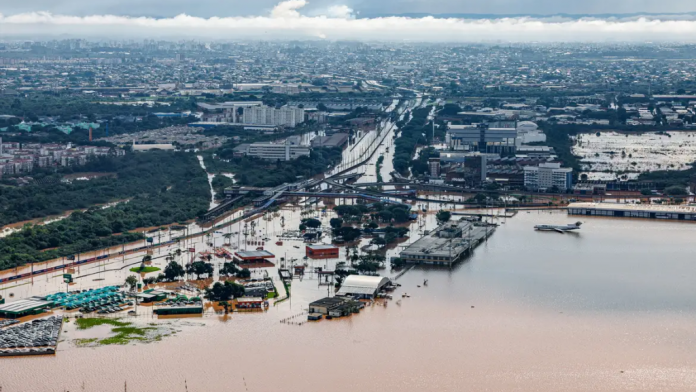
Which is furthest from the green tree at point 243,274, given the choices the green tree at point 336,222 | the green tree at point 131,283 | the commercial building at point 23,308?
the green tree at point 336,222

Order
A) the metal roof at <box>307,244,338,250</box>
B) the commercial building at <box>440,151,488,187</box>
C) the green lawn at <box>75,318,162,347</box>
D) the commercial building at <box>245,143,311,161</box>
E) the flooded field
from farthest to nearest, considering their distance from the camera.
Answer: the commercial building at <box>245,143,311,161</box>, the flooded field, the commercial building at <box>440,151,488,187</box>, the metal roof at <box>307,244,338,250</box>, the green lawn at <box>75,318,162,347</box>

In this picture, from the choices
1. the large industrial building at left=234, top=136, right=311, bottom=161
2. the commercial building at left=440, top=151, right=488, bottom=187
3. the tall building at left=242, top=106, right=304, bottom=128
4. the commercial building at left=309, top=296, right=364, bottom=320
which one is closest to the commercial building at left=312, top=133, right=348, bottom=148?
the large industrial building at left=234, top=136, right=311, bottom=161

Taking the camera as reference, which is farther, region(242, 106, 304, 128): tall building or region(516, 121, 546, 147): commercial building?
region(242, 106, 304, 128): tall building

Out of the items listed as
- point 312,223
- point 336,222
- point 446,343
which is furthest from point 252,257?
point 446,343

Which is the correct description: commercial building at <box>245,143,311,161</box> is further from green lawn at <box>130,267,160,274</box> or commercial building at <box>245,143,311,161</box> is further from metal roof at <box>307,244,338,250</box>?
green lawn at <box>130,267,160,274</box>

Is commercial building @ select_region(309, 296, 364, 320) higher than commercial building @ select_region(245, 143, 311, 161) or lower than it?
lower

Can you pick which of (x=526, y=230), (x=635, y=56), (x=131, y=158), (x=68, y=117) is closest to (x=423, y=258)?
(x=526, y=230)

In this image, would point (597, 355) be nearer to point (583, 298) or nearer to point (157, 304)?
point (583, 298)

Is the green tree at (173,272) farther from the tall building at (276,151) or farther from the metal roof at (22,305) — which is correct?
the tall building at (276,151)

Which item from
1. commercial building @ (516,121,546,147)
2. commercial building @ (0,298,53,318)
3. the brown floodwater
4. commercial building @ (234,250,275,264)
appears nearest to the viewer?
the brown floodwater
